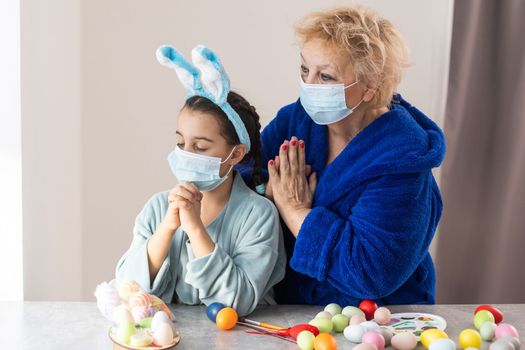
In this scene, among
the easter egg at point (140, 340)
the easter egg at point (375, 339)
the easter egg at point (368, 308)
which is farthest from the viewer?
the easter egg at point (368, 308)

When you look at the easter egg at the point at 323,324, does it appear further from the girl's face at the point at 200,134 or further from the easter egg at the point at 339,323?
the girl's face at the point at 200,134

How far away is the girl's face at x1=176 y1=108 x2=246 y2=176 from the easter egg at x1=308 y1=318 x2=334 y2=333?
16.1 inches

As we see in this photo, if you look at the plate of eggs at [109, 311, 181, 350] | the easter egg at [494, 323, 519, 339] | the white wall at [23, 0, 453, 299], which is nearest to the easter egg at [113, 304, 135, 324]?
the plate of eggs at [109, 311, 181, 350]

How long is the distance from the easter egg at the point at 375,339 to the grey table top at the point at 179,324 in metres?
0.05

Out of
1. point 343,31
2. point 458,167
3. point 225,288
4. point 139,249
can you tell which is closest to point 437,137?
point 343,31

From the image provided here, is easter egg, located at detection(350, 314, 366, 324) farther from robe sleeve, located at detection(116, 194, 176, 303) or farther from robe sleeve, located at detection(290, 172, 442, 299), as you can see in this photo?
robe sleeve, located at detection(116, 194, 176, 303)

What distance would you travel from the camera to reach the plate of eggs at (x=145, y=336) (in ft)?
4.67

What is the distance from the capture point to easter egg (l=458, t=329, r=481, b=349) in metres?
1.56

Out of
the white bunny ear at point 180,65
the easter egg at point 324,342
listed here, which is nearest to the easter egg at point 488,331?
the easter egg at point 324,342

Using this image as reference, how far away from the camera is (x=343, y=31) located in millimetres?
1740

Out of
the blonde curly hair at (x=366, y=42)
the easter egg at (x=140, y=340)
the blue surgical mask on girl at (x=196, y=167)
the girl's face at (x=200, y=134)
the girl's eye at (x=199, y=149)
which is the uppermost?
the blonde curly hair at (x=366, y=42)

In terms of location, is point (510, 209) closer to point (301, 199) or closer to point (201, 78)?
point (301, 199)

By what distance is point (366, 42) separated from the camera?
1734mm

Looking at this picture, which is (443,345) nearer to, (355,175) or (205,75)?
(355,175)
